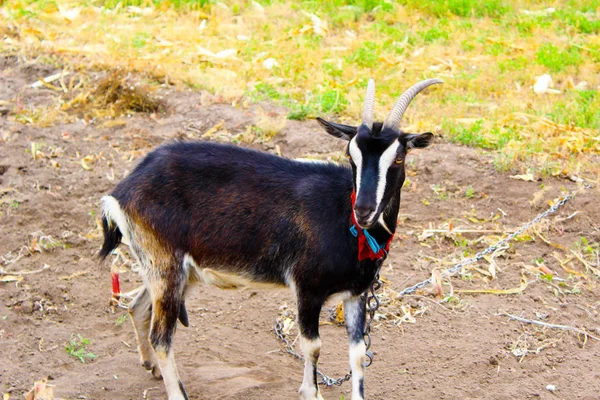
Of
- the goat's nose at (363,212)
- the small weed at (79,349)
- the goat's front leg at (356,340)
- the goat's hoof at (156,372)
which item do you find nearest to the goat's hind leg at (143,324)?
the goat's hoof at (156,372)

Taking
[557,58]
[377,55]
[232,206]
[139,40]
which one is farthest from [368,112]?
[139,40]

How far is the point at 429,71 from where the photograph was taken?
453 inches

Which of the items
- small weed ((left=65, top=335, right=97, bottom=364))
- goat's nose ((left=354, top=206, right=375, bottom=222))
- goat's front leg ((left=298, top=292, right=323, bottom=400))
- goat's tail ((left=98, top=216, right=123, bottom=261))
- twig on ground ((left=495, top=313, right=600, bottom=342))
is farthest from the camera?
twig on ground ((left=495, top=313, right=600, bottom=342))

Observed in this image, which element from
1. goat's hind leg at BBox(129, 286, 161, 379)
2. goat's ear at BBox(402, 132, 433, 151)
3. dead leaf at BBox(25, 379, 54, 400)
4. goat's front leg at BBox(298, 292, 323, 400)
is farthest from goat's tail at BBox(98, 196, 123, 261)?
goat's ear at BBox(402, 132, 433, 151)

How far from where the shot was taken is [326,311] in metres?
6.73

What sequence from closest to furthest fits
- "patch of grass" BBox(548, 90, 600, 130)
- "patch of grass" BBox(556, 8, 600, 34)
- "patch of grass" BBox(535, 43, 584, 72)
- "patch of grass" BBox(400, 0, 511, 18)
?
"patch of grass" BBox(548, 90, 600, 130) → "patch of grass" BBox(535, 43, 584, 72) → "patch of grass" BBox(556, 8, 600, 34) → "patch of grass" BBox(400, 0, 511, 18)

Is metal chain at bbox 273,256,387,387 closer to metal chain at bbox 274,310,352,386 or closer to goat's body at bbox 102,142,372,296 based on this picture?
metal chain at bbox 274,310,352,386

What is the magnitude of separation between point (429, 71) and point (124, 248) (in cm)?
592

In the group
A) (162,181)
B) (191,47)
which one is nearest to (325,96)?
(191,47)

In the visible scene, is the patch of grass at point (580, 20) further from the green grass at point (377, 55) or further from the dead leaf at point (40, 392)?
the dead leaf at point (40, 392)

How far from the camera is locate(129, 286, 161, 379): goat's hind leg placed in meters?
5.64

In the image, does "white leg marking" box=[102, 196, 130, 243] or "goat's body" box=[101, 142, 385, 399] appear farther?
"white leg marking" box=[102, 196, 130, 243]

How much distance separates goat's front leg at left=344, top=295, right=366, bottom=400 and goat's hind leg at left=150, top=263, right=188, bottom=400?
119 cm

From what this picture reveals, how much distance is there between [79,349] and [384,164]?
9.76 ft
